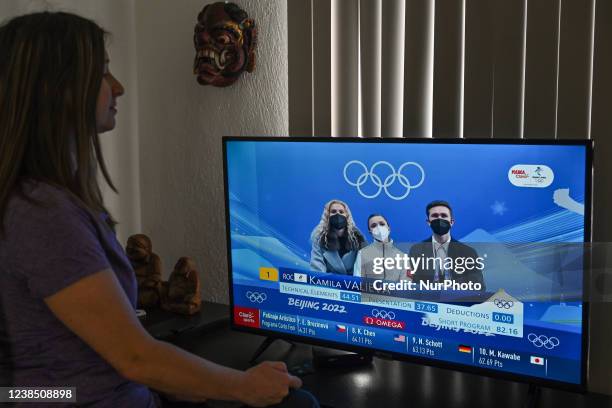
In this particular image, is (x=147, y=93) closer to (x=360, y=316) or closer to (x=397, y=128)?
(x=397, y=128)

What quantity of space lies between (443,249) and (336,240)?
342 millimetres

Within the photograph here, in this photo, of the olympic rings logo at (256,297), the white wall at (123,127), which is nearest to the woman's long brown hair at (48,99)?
the olympic rings logo at (256,297)

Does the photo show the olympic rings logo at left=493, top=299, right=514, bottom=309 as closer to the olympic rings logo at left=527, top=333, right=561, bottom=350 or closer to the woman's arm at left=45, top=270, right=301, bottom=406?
the olympic rings logo at left=527, top=333, right=561, bottom=350

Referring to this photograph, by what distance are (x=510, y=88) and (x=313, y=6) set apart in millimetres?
758

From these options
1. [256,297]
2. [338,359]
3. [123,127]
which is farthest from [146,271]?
[338,359]

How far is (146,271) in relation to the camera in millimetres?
2594

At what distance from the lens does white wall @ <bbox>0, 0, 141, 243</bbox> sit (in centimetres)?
281

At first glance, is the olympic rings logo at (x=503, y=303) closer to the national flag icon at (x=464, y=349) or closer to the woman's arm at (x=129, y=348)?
the national flag icon at (x=464, y=349)

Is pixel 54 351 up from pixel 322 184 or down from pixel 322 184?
down

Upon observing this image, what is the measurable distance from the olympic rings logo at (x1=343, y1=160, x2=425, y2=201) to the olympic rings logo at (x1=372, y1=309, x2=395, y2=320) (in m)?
0.35

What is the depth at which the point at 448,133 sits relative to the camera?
2.09 m

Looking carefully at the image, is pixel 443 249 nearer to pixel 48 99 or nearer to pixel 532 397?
pixel 532 397

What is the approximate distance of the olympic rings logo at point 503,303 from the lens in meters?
1.82

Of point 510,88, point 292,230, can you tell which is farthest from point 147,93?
point 510,88
